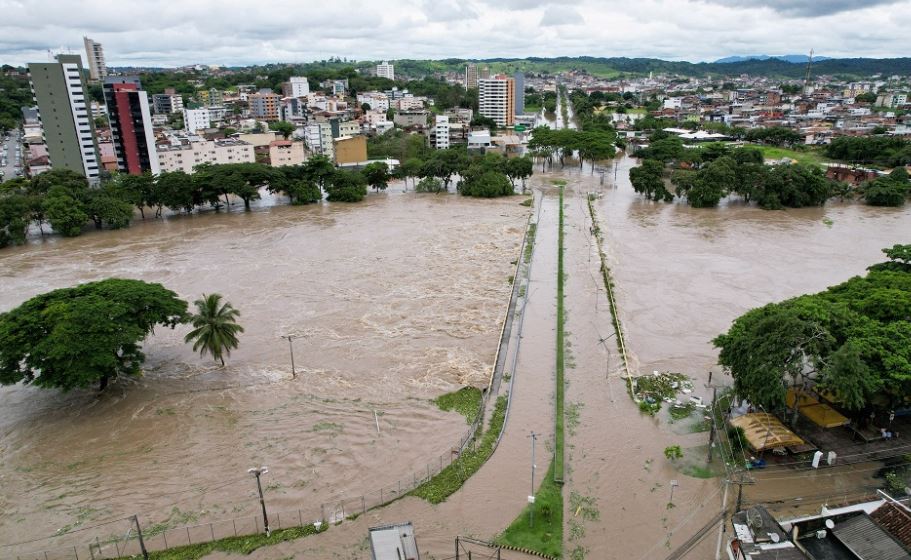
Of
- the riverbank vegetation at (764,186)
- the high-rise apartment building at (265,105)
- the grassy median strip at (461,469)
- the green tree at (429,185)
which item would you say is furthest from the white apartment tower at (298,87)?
the grassy median strip at (461,469)

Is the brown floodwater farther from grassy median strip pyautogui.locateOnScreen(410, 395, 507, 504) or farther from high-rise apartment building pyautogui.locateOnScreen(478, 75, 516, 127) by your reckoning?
high-rise apartment building pyautogui.locateOnScreen(478, 75, 516, 127)

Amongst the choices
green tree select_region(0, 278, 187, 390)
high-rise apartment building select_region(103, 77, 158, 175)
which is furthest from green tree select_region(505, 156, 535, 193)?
green tree select_region(0, 278, 187, 390)

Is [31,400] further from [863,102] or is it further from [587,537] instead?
[863,102]

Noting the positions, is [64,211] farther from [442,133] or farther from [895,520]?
[895,520]

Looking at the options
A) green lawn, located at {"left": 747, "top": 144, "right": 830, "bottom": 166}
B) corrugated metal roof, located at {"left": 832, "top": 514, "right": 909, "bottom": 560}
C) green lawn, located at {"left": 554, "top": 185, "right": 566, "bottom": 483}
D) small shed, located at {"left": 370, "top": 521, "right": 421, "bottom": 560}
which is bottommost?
green lawn, located at {"left": 554, "top": 185, "right": 566, "bottom": 483}

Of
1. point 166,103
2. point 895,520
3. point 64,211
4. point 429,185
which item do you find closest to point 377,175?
point 429,185

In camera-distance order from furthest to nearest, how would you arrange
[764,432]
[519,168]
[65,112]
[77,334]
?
[519,168], [65,112], [77,334], [764,432]

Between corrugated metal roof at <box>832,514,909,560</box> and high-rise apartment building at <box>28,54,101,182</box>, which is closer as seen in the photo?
corrugated metal roof at <box>832,514,909,560</box>
